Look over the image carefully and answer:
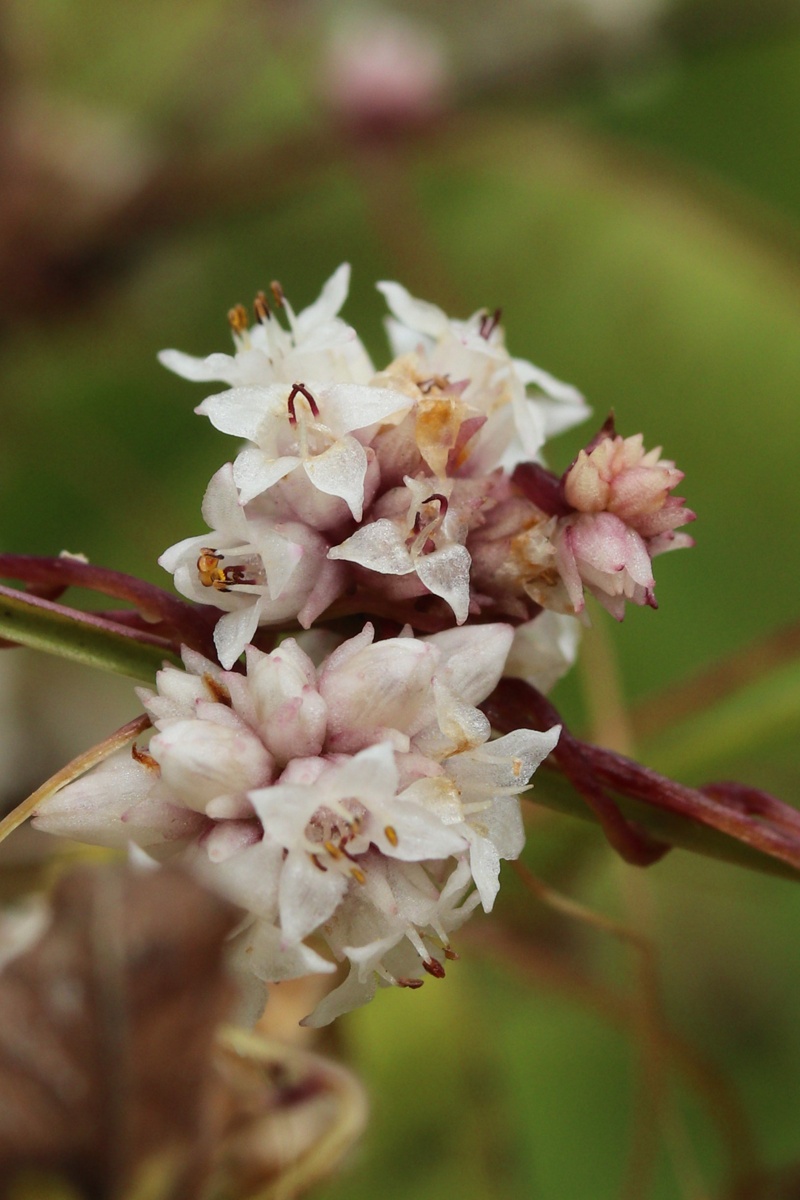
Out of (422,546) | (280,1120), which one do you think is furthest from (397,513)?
(280,1120)

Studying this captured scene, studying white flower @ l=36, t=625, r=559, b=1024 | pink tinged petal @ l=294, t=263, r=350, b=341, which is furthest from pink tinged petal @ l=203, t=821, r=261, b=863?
pink tinged petal @ l=294, t=263, r=350, b=341

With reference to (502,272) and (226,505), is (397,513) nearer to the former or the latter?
(226,505)

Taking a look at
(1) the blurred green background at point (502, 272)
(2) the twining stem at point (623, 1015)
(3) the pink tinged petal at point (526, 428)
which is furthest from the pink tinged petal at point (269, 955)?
(1) the blurred green background at point (502, 272)

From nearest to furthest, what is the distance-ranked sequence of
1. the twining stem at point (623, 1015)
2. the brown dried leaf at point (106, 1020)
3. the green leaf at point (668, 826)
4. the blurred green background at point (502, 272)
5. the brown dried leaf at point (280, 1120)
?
the brown dried leaf at point (106, 1020)
the green leaf at point (668, 826)
the brown dried leaf at point (280, 1120)
the twining stem at point (623, 1015)
the blurred green background at point (502, 272)

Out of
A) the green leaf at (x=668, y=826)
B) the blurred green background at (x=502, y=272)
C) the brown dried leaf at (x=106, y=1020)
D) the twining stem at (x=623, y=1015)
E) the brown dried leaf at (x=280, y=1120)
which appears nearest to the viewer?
the brown dried leaf at (x=106, y=1020)

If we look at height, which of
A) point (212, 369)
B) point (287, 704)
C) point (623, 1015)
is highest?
point (212, 369)

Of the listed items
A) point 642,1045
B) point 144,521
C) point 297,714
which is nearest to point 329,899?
point 297,714

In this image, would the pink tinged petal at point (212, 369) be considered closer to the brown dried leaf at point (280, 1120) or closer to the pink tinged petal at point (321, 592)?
the pink tinged petal at point (321, 592)

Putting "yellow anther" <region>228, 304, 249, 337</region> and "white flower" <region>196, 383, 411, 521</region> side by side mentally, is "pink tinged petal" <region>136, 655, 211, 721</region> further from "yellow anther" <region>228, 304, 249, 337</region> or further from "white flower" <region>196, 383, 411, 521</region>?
"yellow anther" <region>228, 304, 249, 337</region>
